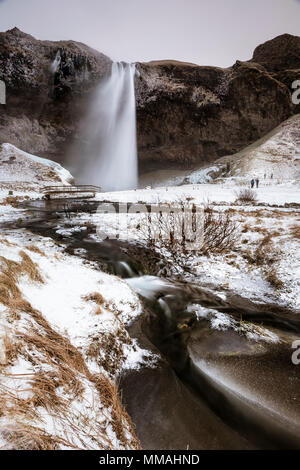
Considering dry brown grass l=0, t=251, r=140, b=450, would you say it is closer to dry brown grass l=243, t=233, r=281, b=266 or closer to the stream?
the stream

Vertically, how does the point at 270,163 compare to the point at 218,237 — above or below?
above

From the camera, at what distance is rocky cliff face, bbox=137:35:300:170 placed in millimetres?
40531

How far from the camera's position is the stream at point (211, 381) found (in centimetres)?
211

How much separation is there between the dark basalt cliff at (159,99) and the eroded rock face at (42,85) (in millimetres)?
147

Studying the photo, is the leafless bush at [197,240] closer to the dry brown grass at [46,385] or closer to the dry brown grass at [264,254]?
the dry brown grass at [264,254]

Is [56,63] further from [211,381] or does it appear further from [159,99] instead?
[211,381]

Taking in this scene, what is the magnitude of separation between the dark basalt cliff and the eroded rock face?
0.15 meters

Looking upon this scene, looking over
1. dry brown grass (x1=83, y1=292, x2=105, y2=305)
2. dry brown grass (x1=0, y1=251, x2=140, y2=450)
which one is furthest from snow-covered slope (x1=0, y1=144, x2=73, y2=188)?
dry brown grass (x1=0, y1=251, x2=140, y2=450)

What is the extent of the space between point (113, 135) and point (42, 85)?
14.5 m

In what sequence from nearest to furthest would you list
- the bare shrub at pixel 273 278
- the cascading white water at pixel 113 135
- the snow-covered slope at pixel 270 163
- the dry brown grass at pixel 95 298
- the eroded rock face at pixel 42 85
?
the dry brown grass at pixel 95 298 < the bare shrub at pixel 273 278 < the snow-covered slope at pixel 270 163 < the eroded rock face at pixel 42 85 < the cascading white water at pixel 113 135

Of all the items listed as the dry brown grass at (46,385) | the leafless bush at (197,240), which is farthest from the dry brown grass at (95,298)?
the leafless bush at (197,240)

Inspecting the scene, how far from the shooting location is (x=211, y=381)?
279cm

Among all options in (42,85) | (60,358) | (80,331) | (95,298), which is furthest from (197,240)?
(42,85)

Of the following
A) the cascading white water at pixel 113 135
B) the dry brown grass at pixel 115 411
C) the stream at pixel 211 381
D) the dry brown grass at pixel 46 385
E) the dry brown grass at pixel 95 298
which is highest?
the cascading white water at pixel 113 135
